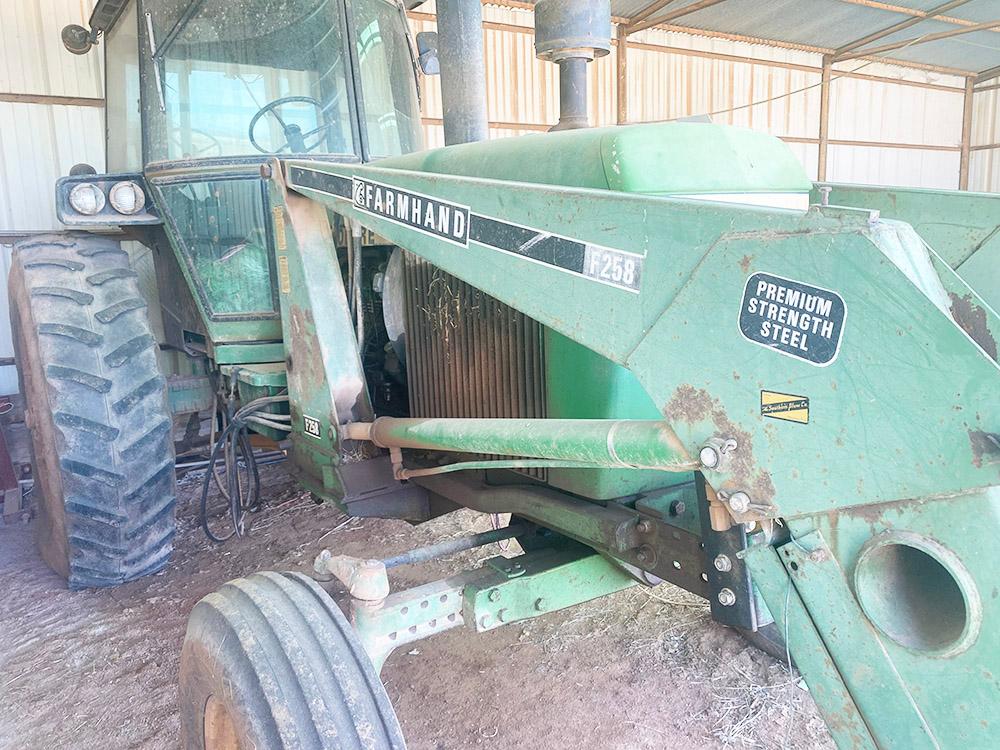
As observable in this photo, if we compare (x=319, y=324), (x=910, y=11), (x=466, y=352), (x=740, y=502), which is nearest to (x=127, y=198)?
(x=319, y=324)

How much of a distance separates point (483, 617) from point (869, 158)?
1492 cm

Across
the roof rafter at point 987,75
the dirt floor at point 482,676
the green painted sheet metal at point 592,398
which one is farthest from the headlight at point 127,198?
the roof rafter at point 987,75

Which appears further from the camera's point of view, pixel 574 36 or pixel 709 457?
pixel 574 36

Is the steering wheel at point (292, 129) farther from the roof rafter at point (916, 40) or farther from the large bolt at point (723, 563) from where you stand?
the roof rafter at point (916, 40)

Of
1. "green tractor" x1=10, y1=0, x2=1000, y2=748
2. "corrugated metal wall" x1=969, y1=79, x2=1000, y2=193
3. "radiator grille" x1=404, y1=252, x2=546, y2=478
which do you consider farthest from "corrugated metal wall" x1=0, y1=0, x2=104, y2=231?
"corrugated metal wall" x1=969, y1=79, x2=1000, y2=193

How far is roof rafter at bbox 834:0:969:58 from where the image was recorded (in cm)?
1156

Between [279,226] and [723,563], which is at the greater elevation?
[279,226]

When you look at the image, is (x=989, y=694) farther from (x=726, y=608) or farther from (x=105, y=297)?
(x=105, y=297)

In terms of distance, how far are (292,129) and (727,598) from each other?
2.29 metres

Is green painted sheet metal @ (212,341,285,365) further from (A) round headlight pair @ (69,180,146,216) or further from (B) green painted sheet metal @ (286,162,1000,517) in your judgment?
(B) green painted sheet metal @ (286,162,1000,517)

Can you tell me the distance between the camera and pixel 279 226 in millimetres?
2592

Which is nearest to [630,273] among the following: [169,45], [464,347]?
[464,347]

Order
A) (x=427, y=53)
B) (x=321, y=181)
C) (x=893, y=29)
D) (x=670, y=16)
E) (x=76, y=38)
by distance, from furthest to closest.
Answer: (x=893, y=29), (x=670, y=16), (x=76, y=38), (x=427, y=53), (x=321, y=181)

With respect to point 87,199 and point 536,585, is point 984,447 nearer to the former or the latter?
point 536,585
